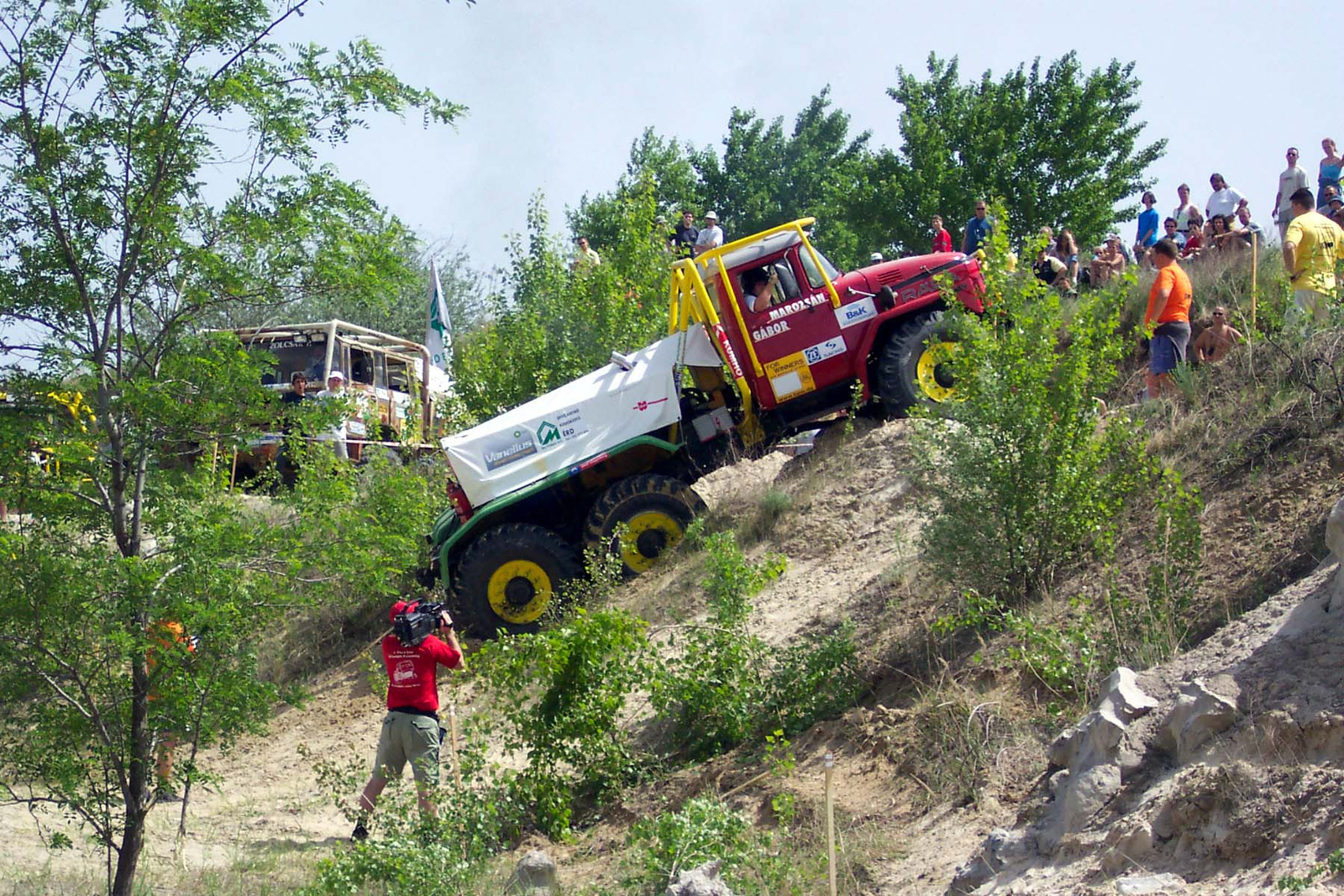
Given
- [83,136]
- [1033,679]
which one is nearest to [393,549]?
[83,136]

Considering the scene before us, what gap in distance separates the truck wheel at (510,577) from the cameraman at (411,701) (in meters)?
3.22

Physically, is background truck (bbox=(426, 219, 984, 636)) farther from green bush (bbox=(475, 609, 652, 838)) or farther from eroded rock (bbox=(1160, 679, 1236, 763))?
eroded rock (bbox=(1160, 679, 1236, 763))

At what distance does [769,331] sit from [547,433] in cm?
229

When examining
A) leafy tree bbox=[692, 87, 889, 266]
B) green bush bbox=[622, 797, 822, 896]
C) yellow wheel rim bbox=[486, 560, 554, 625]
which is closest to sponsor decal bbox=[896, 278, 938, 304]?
yellow wheel rim bbox=[486, 560, 554, 625]

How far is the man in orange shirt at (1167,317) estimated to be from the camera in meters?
10.5

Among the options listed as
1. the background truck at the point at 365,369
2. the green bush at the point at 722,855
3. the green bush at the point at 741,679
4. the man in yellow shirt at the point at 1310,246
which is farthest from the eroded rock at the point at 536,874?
the background truck at the point at 365,369

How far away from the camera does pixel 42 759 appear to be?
7039 millimetres

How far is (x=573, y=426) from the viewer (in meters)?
12.5

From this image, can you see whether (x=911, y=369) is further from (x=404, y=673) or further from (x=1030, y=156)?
(x=1030, y=156)

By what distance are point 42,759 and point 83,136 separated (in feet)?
10.8

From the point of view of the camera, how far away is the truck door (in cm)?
1257

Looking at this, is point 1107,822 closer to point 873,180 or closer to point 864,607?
point 864,607

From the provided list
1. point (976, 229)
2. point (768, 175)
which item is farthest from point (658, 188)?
point (976, 229)

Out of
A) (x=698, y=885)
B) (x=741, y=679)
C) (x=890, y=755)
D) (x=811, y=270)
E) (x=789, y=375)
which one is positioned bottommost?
(x=890, y=755)
